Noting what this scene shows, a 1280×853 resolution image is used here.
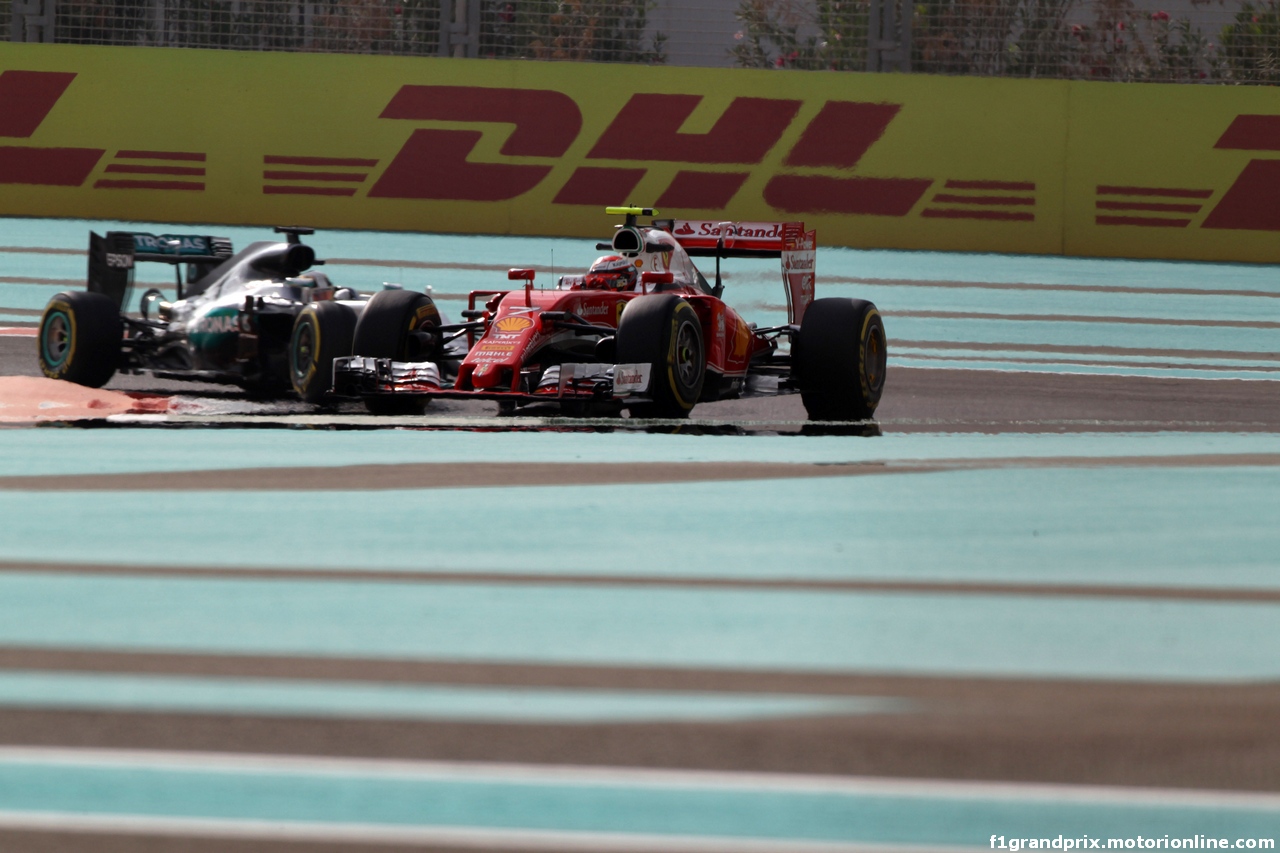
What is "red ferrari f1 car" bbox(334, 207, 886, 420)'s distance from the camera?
7.52m

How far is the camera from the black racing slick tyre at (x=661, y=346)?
7438 mm

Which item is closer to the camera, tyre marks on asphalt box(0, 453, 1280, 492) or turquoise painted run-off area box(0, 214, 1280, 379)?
tyre marks on asphalt box(0, 453, 1280, 492)

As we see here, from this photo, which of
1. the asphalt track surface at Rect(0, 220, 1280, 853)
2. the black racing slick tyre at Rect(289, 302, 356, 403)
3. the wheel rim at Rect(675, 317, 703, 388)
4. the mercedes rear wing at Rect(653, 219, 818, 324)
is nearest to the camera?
the asphalt track surface at Rect(0, 220, 1280, 853)

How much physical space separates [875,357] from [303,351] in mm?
2781

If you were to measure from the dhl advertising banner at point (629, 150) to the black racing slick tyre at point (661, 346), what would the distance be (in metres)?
8.72

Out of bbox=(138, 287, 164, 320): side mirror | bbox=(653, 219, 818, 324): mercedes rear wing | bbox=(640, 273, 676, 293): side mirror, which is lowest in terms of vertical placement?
bbox=(138, 287, 164, 320): side mirror

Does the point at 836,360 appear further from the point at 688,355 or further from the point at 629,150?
the point at 629,150

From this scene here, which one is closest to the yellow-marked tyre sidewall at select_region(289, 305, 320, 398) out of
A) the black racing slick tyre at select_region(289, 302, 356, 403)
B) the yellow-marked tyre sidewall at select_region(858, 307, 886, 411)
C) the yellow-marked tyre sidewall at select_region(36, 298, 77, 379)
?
the black racing slick tyre at select_region(289, 302, 356, 403)

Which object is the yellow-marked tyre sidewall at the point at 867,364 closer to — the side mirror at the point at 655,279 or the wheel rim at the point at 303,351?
the side mirror at the point at 655,279

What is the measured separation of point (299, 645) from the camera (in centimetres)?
364

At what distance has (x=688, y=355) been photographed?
7742 mm

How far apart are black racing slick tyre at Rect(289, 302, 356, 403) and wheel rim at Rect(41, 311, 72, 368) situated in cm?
119

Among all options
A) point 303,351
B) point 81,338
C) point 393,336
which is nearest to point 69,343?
point 81,338

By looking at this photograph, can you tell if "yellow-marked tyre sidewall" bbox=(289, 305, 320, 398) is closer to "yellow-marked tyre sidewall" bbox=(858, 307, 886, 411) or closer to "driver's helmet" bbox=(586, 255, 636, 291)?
"driver's helmet" bbox=(586, 255, 636, 291)
